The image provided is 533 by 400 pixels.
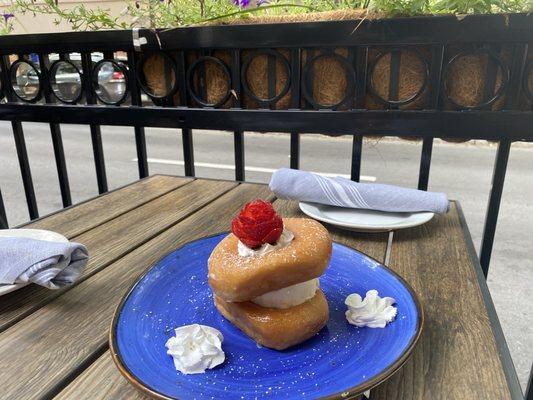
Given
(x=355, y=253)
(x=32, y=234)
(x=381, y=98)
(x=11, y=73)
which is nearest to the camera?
(x=355, y=253)

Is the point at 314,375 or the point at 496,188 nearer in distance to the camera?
the point at 314,375

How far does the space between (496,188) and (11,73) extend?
1.60 meters

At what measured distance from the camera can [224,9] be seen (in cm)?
126

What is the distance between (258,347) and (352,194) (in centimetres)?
47

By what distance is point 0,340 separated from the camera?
0.48 m

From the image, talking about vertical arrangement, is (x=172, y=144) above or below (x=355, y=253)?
below

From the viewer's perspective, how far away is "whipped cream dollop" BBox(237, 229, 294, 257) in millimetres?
433

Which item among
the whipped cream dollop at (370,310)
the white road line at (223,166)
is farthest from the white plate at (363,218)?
the white road line at (223,166)

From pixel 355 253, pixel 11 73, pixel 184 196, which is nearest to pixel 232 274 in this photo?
pixel 355 253

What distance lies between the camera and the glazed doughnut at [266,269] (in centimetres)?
42

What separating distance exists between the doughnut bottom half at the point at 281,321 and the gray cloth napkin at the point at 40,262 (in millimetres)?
267

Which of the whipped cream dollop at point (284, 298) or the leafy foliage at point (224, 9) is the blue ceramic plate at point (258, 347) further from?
the leafy foliage at point (224, 9)

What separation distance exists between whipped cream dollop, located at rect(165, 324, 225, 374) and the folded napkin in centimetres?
46

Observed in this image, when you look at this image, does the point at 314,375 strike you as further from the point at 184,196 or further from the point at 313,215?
the point at 184,196
